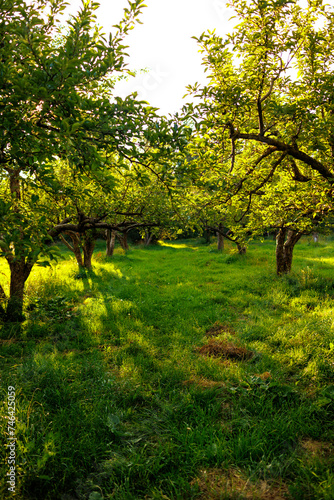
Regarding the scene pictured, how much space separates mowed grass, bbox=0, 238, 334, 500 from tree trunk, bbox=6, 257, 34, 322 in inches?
20.2

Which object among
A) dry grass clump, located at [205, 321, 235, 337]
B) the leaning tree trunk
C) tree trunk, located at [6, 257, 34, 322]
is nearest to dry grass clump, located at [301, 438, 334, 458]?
dry grass clump, located at [205, 321, 235, 337]

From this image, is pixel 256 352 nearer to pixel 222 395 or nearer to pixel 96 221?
pixel 222 395

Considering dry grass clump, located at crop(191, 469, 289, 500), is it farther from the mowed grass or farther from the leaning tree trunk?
the leaning tree trunk

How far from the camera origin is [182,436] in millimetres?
3799

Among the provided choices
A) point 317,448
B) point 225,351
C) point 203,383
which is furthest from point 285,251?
point 317,448

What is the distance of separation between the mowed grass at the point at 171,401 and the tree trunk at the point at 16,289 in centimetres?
51

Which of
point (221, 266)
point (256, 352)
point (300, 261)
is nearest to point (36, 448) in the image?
point (256, 352)

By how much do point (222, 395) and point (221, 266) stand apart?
47.9 ft

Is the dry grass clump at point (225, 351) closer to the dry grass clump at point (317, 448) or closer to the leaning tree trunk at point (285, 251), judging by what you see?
the dry grass clump at point (317, 448)

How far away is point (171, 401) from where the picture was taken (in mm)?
4711

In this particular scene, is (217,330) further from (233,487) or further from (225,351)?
(233,487)

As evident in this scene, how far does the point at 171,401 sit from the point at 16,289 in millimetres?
6968

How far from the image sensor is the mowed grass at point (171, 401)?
318 cm

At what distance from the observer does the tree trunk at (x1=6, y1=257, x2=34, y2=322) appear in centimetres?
845
